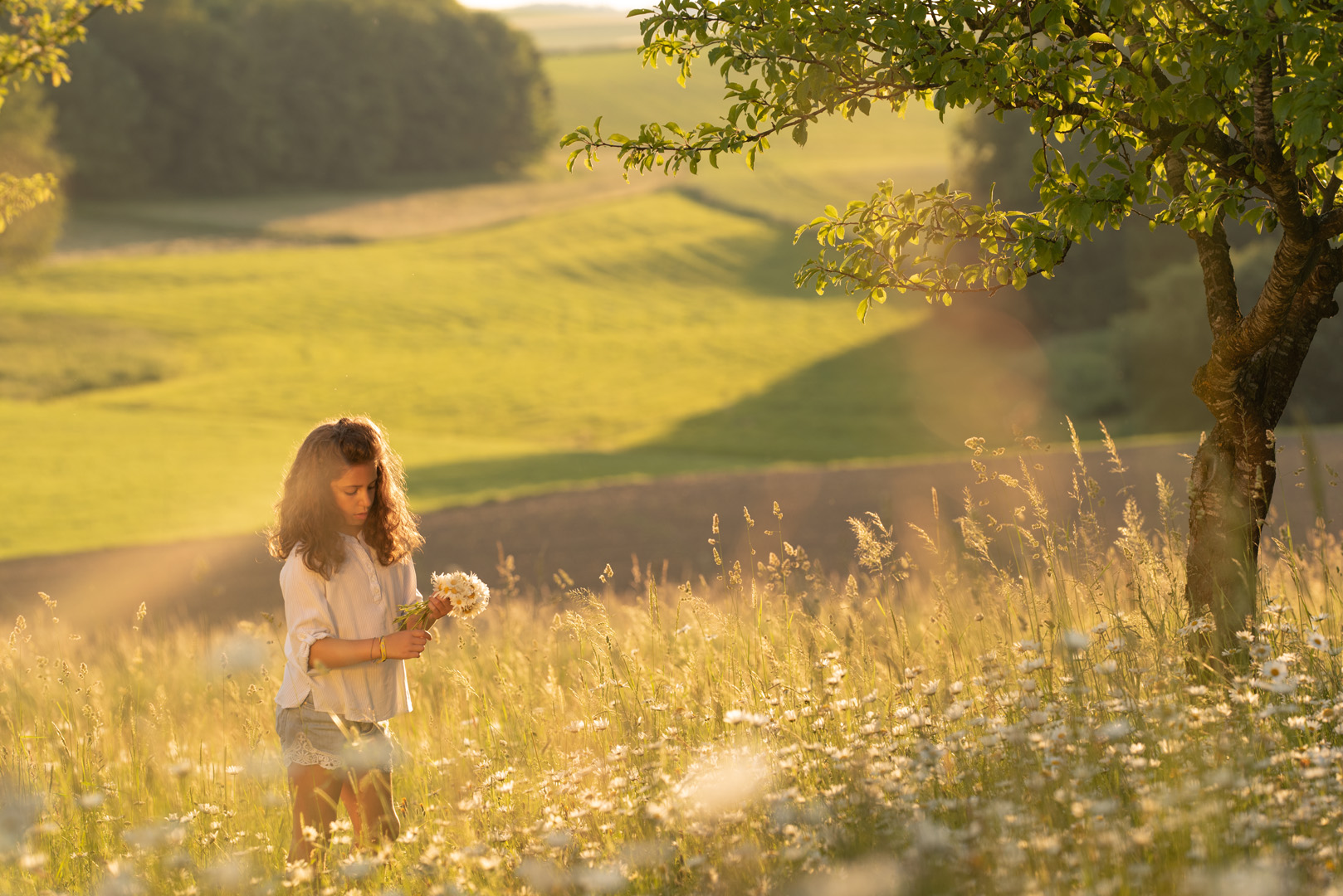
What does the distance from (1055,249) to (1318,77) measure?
1.16 meters

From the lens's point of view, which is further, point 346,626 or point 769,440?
point 769,440

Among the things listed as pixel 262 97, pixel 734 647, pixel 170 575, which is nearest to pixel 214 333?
pixel 170 575

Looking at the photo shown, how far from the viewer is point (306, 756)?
3990 millimetres

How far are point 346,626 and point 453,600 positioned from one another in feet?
1.58

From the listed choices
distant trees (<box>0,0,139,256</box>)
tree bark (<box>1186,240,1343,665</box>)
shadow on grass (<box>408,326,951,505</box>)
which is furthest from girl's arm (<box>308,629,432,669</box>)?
shadow on grass (<box>408,326,951,505</box>)

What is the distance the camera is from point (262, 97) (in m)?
64.1

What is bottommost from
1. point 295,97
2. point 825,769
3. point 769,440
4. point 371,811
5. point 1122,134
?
point 769,440

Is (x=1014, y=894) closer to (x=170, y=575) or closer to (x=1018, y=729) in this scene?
(x=1018, y=729)

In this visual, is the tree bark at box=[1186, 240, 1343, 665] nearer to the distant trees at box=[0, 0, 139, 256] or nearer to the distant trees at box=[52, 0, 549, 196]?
the distant trees at box=[0, 0, 139, 256]

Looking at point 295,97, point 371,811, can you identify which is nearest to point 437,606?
point 371,811

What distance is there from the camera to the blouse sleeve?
3.90 m

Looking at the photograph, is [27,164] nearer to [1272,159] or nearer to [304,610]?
[304,610]

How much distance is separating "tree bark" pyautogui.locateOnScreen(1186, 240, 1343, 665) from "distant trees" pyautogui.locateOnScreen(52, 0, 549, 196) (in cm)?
6349

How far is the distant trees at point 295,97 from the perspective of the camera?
6031cm
